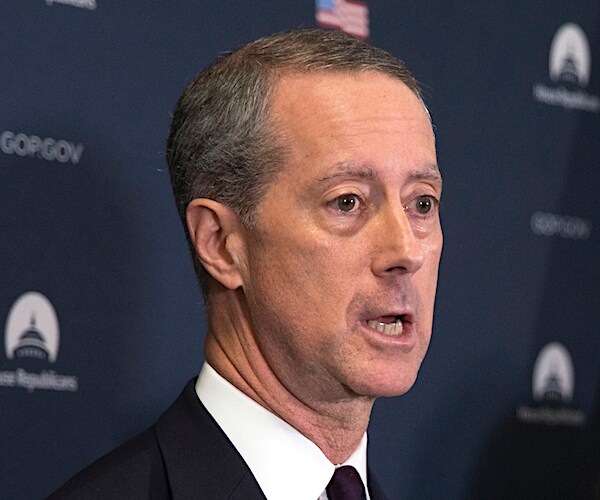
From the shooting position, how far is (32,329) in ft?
8.11

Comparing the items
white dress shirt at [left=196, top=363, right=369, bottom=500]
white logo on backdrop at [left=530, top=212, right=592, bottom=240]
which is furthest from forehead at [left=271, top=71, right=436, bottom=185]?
white logo on backdrop at [left=530, top=212, right=592, bottom=240]

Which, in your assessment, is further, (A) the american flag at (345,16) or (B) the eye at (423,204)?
(A) the american flag at (345,16)

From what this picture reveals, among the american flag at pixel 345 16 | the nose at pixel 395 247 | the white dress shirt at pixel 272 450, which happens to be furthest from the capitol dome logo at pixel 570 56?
the white dress shirt at pixel 272 450

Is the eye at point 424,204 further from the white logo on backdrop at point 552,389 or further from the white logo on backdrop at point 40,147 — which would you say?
the white logo on backdrop at point 552,389

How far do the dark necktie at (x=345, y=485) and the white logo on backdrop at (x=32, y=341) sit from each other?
28.1 inches

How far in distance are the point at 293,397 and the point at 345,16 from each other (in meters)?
1.18

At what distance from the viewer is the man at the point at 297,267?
1955 millimetres

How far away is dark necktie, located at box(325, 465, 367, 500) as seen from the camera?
2027mm

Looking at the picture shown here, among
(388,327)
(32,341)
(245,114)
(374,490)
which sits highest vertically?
(245,114)

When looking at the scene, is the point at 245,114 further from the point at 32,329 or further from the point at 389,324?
the point at 32,329

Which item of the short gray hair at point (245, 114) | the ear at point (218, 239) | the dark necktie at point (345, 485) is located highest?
the short gray hair at point (245, 114)

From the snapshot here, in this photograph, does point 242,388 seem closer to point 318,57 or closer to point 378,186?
point 378,186

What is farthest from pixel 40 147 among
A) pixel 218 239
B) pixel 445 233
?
pixel 445 233

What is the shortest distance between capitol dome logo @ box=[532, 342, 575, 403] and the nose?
1.37 meters
